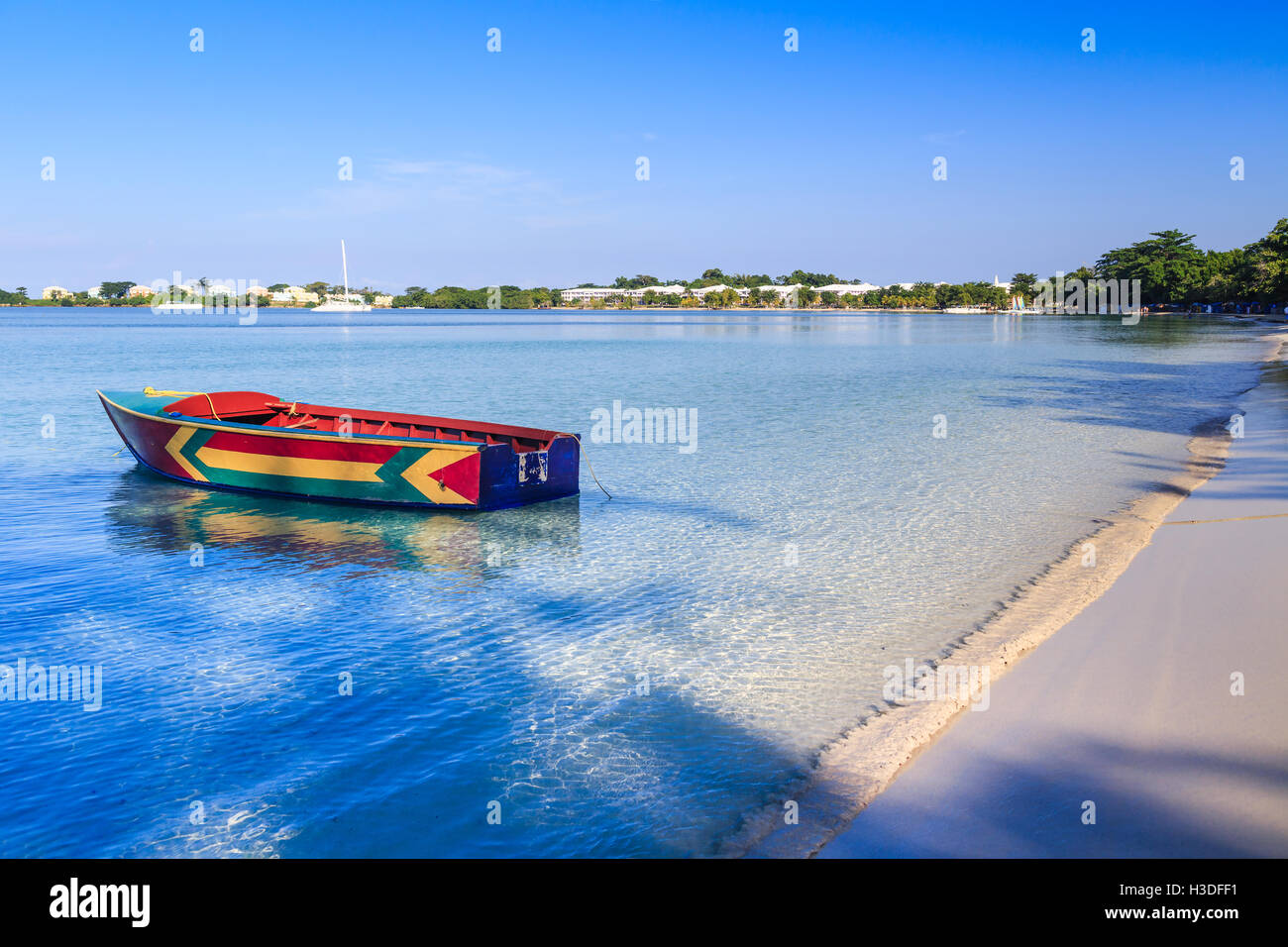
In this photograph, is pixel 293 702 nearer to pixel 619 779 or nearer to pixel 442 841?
pixel 442 841

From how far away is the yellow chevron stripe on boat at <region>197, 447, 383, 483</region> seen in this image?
49.4 ft

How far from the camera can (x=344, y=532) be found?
13.9 metres

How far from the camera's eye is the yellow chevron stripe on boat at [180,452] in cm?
1716

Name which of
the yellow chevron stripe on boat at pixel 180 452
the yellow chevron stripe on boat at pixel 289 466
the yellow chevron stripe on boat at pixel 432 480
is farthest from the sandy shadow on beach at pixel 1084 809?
the yellow chevron stripe on boat at pixel 180 452

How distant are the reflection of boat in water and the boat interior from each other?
1.54 m

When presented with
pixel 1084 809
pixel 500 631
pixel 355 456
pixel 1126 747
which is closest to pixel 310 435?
pixel 355 456

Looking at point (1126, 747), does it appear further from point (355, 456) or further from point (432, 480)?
point (355, 456)

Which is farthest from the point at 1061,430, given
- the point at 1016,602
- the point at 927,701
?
Result: the point at 927,701

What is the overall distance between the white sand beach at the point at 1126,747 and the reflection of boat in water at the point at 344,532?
6985mm

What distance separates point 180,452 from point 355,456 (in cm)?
490

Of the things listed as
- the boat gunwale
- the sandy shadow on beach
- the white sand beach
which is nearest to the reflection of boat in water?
the boat gunwale

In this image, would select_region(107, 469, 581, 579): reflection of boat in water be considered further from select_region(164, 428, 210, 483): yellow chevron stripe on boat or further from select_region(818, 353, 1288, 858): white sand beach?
select_region(818, 353, 1288, 858): white sand beach

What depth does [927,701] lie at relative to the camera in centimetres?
724
